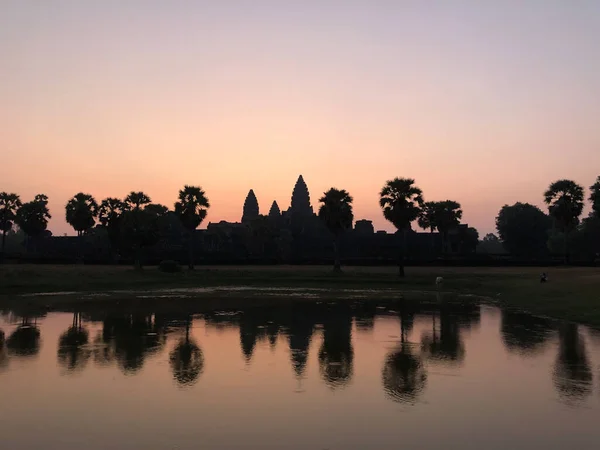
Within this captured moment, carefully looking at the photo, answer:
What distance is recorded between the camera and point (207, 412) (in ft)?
36.3

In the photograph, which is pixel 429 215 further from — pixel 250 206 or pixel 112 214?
pixel 250 206

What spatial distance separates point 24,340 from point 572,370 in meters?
19.6

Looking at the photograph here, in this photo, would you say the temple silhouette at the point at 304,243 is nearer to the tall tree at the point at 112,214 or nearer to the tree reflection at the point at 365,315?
the tall tree at the point at 112,214

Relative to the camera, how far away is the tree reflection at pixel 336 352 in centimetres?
1448

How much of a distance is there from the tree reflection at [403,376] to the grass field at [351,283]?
14330mm

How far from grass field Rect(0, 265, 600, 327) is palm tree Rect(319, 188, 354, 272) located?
787 centimetres

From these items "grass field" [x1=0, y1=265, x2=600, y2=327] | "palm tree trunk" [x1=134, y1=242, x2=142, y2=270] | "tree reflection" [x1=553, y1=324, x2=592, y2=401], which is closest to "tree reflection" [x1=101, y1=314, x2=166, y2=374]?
"tree reflection" [x1=553, y1=324, x2=592, y2=401]

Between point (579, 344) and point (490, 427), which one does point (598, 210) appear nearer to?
point (579, 344)

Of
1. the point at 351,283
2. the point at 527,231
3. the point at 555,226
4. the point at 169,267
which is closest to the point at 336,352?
the point at 351,283

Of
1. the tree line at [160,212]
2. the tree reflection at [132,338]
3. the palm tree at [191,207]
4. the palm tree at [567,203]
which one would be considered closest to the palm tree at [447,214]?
the tree line at [160,212]

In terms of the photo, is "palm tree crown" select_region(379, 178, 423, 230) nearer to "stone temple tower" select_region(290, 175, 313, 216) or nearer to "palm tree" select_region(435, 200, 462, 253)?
"palm tree" select_region(435, 200, 462, 253)

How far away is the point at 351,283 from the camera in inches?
2100

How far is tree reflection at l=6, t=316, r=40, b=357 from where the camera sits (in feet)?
58.3

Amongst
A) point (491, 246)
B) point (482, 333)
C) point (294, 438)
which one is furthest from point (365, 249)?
point (491, 246)
